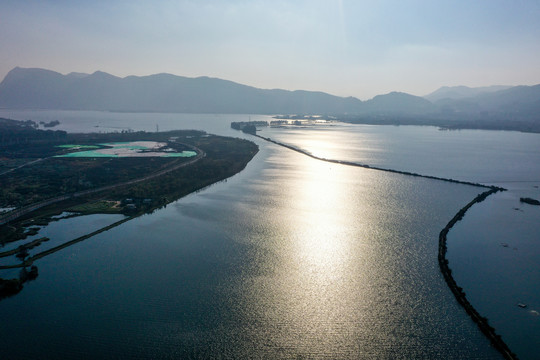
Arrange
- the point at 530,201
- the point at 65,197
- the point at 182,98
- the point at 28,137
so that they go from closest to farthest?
the point at 65,197
the point at 530,201
the point at 28,137
the point at 182,98

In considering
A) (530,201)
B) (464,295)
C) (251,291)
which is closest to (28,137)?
(251,291)

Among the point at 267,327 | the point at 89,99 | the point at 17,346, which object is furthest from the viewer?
the point at 89,99

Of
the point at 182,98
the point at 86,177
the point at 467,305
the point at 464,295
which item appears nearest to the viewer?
the point at 467,305

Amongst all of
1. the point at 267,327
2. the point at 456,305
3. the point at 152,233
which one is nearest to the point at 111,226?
the point at 152,233

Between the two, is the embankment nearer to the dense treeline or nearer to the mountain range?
the dense treeline

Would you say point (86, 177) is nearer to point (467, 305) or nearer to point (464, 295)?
point (464, 295)

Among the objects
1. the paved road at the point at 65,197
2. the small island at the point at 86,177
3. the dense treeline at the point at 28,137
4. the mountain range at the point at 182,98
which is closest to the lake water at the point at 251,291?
the small island at the point at 86,177

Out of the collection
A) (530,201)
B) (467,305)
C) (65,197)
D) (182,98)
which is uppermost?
(182,98)

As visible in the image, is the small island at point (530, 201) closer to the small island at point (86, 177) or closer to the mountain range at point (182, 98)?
the small island at point (86, 177)

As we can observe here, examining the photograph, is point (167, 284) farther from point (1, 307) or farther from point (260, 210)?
point (260, 210)
